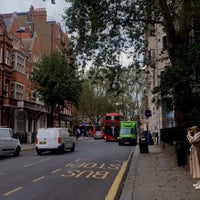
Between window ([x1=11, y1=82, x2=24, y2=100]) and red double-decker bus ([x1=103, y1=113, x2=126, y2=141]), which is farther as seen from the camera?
red double-decker bus ([x1=103, y1=113, x2=126, y2=141])

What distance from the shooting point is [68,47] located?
71.2 feet

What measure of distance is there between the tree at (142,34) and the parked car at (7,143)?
7111 mm

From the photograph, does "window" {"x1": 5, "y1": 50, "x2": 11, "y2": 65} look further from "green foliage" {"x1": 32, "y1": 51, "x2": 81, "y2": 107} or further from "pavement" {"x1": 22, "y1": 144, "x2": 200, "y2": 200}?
"pavement" {"x1": 22, "y1": 144, "x2": 200, "y2": 200}

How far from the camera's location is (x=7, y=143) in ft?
74.6

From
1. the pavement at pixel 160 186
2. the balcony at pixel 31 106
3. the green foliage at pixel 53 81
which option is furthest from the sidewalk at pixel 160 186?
the green foliage at pixel 53 81

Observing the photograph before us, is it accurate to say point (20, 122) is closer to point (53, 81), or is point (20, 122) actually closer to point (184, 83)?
point (53, 81)

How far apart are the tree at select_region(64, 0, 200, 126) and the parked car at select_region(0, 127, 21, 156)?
711cm

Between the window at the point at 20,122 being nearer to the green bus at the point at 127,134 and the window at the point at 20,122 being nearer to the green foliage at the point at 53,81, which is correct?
the green foliage at the point at 53,81

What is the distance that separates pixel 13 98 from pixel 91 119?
4540 centimetres

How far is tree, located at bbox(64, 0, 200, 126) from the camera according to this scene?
18141 millimetres

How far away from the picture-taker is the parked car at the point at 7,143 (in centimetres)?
2215

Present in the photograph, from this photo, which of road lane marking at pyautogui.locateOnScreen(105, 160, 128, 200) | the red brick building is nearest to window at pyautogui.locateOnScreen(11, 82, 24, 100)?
the red brick building

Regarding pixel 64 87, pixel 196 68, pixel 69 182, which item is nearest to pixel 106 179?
pixel 69 182

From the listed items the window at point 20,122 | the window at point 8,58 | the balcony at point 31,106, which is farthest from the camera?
the window at point 20,122
